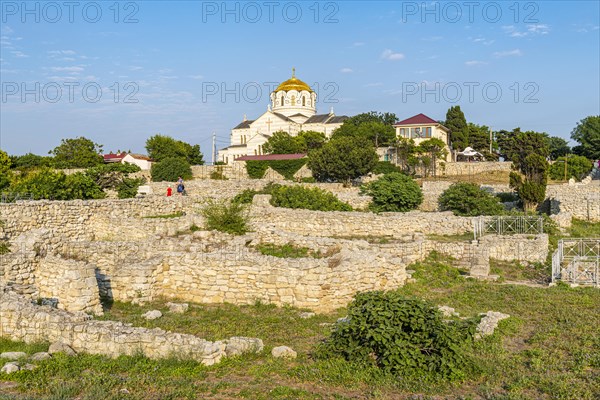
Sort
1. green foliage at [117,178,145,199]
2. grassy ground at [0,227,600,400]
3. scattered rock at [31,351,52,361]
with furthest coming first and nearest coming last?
green foliage at [117,178,145,199], scattered rock at [31,351,52,361], grassy ground at [0,227,600,400]

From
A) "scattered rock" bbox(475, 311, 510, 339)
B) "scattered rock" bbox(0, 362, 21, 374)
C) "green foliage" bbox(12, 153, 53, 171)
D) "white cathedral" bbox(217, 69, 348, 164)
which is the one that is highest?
"white cathedral" bbox(217, 69, 348, 164)

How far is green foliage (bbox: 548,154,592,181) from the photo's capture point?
5428cm

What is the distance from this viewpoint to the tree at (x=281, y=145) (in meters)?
66.7

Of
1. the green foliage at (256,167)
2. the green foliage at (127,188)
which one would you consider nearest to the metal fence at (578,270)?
the green foliage at (127,188)

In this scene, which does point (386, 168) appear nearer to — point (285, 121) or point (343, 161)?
point (343, 161)

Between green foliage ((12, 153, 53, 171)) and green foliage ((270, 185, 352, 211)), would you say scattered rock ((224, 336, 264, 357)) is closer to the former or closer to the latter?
green foliage ((270, 185, 352, 211))

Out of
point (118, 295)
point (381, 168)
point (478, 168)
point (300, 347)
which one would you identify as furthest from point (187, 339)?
point (478, 168)

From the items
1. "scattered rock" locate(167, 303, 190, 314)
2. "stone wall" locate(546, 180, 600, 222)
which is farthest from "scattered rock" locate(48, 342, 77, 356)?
"stone wall" locate(546, 180, 600, 222)

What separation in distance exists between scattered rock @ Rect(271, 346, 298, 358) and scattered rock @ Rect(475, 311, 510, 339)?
3228mm

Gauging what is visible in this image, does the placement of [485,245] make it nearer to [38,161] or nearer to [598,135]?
[38,161]

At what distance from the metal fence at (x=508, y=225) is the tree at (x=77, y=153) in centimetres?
4858

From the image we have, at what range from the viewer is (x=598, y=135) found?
237ft

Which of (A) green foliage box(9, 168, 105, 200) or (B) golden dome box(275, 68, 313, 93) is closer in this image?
(A) green foliage box(9, 168, 105, 200)

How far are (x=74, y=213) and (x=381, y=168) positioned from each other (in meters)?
41.0
